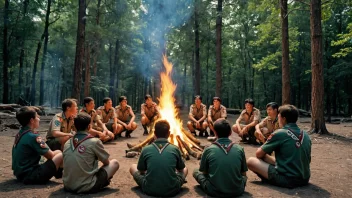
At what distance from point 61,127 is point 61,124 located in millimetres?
81

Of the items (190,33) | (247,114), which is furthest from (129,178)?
(190,33)

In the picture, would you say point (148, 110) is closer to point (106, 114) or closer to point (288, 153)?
point (106, 114)

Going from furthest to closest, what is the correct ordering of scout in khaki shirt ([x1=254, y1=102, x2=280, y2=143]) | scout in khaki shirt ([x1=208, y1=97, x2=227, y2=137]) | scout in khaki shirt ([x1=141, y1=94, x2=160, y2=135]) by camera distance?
scout in khaki shirt ([x1=141, y1=94, x2=160, y2=135]), scout in khaki shirt ([x1=208, y1=97, x2=227, y2=137]), scout in khaki shirt ([x1=254, y1=102, x2=280, y2=143])

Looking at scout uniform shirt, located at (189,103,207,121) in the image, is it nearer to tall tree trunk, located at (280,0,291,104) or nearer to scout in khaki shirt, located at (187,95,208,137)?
scout in khaki shirt, located at (187,95,208,137)

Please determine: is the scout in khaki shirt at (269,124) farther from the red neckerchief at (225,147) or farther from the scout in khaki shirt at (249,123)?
the red neckerchief at (225,147)

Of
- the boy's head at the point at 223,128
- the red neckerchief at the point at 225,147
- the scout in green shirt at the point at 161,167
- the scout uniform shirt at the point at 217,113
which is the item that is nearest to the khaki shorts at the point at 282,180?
the red neckerchief at the point at 225,147

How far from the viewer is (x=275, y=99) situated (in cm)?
4525

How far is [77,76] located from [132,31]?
17178 millimetres

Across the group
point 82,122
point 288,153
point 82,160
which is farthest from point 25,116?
point 288,153

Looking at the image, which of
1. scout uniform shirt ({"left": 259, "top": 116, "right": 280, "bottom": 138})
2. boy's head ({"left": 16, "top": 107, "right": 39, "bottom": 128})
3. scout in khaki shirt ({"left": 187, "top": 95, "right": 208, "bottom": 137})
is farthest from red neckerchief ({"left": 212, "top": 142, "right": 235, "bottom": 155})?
scout in khaki shirt ({"left": 187, "top": 95, "right": 208, "bottom": 137})

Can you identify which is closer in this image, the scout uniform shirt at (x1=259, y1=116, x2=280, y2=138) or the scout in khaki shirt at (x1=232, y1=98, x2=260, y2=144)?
the scout uniform shirt at (x1=259, y1=116, x2=280, y2=138)

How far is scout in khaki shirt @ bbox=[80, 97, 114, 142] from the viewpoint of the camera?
28.3 feet

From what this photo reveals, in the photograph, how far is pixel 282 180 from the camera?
15.2ft

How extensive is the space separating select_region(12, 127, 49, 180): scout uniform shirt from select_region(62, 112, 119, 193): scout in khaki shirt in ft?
1.75
